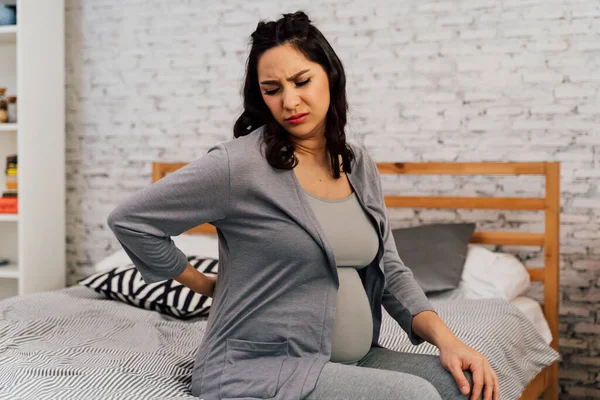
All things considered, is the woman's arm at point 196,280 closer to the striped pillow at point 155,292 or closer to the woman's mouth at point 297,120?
the woman's mouth at point 297,120

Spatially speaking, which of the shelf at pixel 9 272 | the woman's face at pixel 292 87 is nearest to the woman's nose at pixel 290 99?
the woman's face at pixel 292 87

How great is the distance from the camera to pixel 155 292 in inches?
94.8

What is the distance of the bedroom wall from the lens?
9.61 ft

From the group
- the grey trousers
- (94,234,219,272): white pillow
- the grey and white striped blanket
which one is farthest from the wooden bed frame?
the grey trousers

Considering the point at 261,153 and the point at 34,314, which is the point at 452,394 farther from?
the point at 34,314

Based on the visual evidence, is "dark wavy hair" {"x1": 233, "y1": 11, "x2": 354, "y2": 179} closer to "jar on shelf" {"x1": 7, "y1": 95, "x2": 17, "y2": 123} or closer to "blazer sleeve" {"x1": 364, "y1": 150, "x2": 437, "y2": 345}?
"blazer sleeve" {"x1": 364, "y1": 150, "x2": 437, "y2": 345}

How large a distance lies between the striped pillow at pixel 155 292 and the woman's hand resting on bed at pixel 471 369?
1.20 meters

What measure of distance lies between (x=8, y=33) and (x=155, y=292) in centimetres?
175

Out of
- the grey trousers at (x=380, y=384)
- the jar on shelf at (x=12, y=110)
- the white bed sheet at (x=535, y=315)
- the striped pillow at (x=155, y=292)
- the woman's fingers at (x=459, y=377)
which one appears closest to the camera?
the grey trousers at (x=380, y=384)

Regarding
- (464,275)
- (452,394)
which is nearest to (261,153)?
(452,394)

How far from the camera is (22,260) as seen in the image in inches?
131

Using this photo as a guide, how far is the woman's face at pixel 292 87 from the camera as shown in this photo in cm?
129

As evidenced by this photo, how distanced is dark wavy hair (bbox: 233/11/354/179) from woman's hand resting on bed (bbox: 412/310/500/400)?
1.24ft

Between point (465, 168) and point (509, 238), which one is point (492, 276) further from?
point (465, 168)
